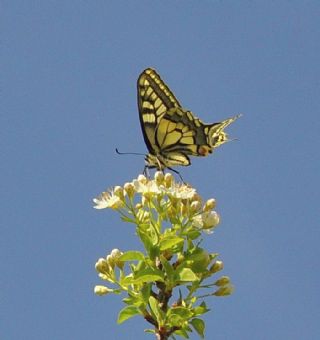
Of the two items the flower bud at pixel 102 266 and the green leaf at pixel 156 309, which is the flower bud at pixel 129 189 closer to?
the flower bud at pixel 102 266

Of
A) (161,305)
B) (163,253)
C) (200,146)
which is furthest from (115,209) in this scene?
(200,146)

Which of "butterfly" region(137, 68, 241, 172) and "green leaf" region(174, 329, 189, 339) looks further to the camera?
"butterfly" region(137, 68, 241, 172)

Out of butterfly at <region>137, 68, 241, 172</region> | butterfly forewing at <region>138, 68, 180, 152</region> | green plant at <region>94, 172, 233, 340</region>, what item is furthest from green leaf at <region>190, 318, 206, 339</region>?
butterfly forewing at <region>138, 68, 180, 152</region>

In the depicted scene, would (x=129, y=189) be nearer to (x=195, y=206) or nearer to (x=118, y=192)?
(x=118, y=192)

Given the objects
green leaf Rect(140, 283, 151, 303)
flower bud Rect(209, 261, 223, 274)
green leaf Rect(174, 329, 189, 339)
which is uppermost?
flower bud Rect(209, 261, 223, 274)

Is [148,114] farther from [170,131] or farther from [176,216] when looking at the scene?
[176,216]

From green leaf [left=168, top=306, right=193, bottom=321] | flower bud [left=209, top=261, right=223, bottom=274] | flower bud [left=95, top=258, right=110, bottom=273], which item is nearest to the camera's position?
green leaf [left=168, top=306, right=193, bottom=321]

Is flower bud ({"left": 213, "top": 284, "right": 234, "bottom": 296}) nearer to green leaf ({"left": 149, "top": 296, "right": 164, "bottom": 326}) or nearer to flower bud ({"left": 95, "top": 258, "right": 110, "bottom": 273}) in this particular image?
green leaf ({"left": 149, "top": 296, "right": 164, "bottom": 326})

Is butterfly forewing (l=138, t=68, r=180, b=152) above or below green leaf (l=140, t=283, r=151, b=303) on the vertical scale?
above
